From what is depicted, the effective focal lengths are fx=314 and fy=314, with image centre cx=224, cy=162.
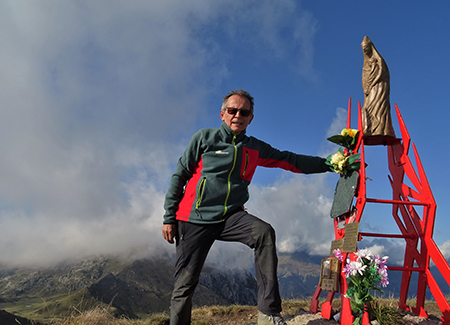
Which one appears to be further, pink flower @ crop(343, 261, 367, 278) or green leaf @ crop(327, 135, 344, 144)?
green leaf @ crop(327, 135, 344, 144)

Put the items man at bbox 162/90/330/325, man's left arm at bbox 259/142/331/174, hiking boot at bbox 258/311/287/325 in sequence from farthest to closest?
1. man's left arm at bbox 259/142/331/174
2. man at bbox 162/90/330/325
3. hiking boot at bbox 258/311/287/325

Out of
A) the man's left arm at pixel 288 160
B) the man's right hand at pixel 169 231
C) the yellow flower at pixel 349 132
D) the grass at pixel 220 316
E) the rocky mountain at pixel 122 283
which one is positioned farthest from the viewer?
the rocky mountain at pixel 122 283

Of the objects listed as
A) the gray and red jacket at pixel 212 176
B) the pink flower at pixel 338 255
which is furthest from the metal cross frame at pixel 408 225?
the gray and red jacket at pixel 212 176

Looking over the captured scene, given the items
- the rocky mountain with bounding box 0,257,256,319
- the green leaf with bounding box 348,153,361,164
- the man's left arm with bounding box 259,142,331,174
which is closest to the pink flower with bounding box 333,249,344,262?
Result: the man's left arm with bounding box 259,142,331,174

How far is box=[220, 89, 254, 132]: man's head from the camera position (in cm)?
426

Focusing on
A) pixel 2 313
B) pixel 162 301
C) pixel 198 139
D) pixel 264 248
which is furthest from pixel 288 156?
pixel 162 301

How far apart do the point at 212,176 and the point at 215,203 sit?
0.35 metres

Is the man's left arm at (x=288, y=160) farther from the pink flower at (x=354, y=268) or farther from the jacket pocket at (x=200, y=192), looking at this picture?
the pink flower at (x=354, y=268)

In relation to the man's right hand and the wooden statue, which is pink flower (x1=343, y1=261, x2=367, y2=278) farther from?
the man's right hand

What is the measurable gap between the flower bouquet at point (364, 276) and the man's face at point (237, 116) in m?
2.65

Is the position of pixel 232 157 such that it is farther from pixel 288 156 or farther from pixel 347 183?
pixel 347 183

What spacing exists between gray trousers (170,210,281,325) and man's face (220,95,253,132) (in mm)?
1163

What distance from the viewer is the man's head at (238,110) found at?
4.26 meters

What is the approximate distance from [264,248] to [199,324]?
4.70 meters
